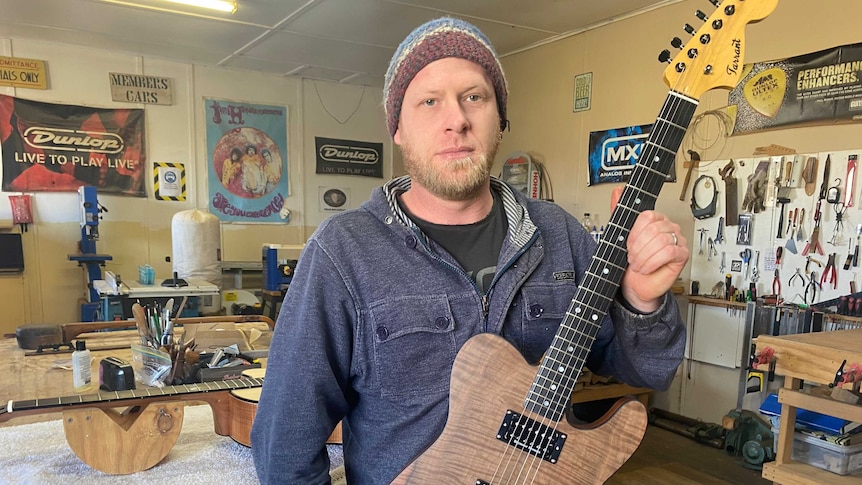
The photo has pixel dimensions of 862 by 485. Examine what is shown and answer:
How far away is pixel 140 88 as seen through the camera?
5066mm

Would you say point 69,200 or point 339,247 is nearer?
point 339,247

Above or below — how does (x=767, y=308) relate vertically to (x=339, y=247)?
below

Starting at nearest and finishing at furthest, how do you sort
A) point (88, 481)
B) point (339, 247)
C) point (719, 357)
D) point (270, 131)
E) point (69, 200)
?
1. point (339, 247)
2. point (88, 481)
3. point (719, 357)
4. point (69, 200)
5. point (270, 131)

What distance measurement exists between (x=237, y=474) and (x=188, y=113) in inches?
183

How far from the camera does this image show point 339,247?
1.04 metres

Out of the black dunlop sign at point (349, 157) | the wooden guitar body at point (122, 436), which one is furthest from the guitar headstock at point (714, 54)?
the black dunlop sign at point (349, 157)

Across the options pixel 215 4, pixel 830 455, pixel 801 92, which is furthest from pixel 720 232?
pixel 215 4

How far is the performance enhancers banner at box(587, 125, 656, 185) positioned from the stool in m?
2.77

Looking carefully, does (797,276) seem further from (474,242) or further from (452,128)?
(452,128)

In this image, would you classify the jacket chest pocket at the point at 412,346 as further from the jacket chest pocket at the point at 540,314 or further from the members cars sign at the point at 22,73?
the members cars sign at the point at 22,73

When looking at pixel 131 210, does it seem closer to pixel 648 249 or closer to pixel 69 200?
pixel 69 200

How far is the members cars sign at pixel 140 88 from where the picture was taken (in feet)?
16.3

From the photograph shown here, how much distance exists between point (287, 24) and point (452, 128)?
3.61 m

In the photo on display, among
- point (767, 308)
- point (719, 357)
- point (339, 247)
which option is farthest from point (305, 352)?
point (719, 357)
